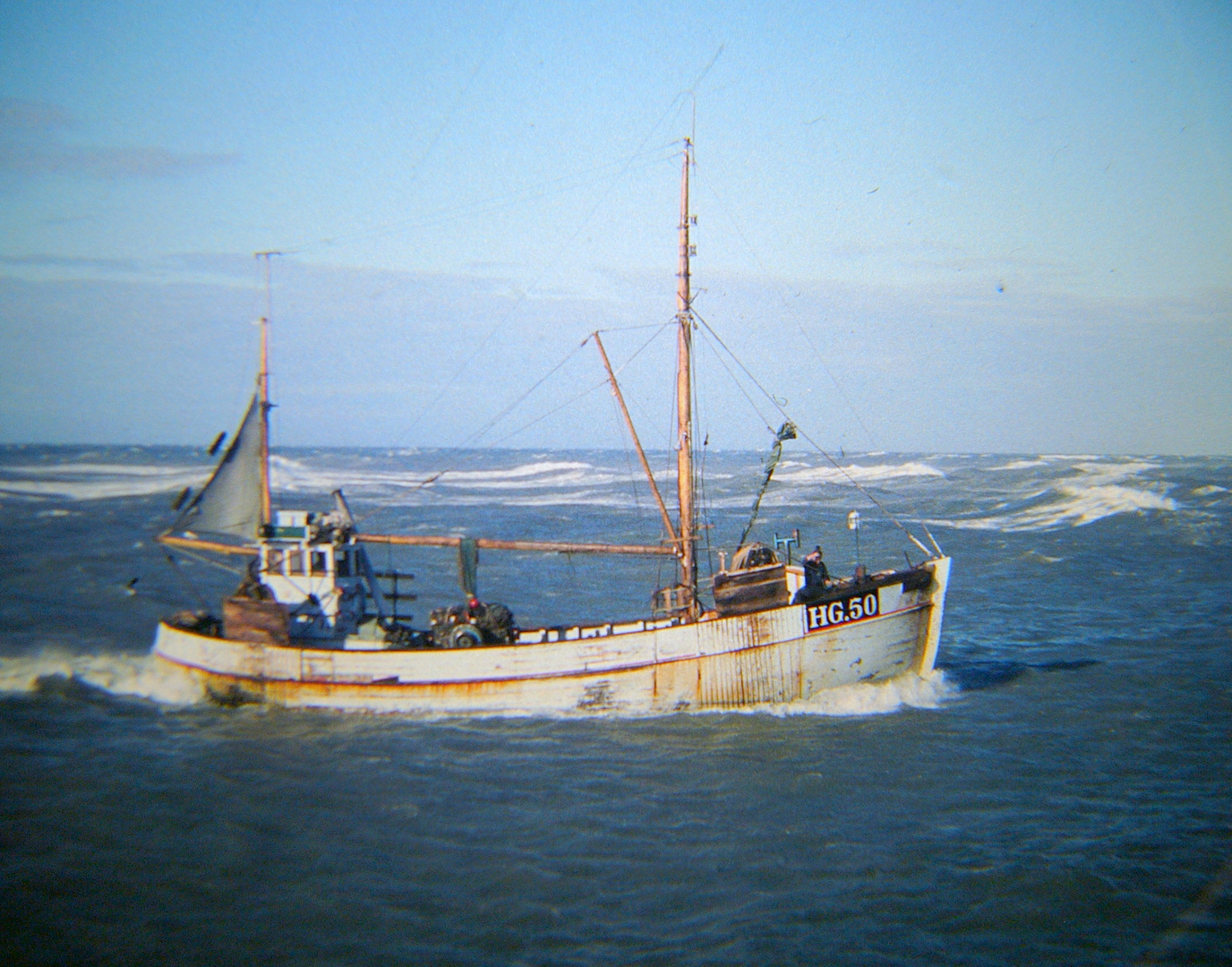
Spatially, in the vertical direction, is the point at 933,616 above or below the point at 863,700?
above

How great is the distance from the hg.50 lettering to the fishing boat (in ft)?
0.09

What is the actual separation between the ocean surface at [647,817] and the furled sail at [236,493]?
3912mm

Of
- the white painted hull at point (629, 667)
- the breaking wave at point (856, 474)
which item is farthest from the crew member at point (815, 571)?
the breaking wave at point (856, 474)

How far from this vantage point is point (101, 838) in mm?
12594

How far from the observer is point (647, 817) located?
13.3m

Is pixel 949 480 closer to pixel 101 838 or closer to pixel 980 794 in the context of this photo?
pixel 980 794

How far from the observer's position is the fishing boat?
17.1 m

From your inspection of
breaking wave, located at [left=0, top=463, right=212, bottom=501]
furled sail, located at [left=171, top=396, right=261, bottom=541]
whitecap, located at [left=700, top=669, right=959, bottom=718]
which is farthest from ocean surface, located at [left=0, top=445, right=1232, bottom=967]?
breaking wave, located at [left=0, top=463, right=212, bottom=501]

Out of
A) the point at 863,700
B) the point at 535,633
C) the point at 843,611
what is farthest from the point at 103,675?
the point at 863,700

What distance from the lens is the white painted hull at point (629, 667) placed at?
17.1 meters

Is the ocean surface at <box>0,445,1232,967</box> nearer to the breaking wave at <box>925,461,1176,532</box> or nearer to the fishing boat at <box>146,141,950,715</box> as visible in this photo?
the fishing boat at <box>146,141,950,715</box>

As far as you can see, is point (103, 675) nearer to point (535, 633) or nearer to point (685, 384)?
point (535, 633)

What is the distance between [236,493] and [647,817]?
42.9 feet

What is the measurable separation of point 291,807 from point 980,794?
12.0 m
